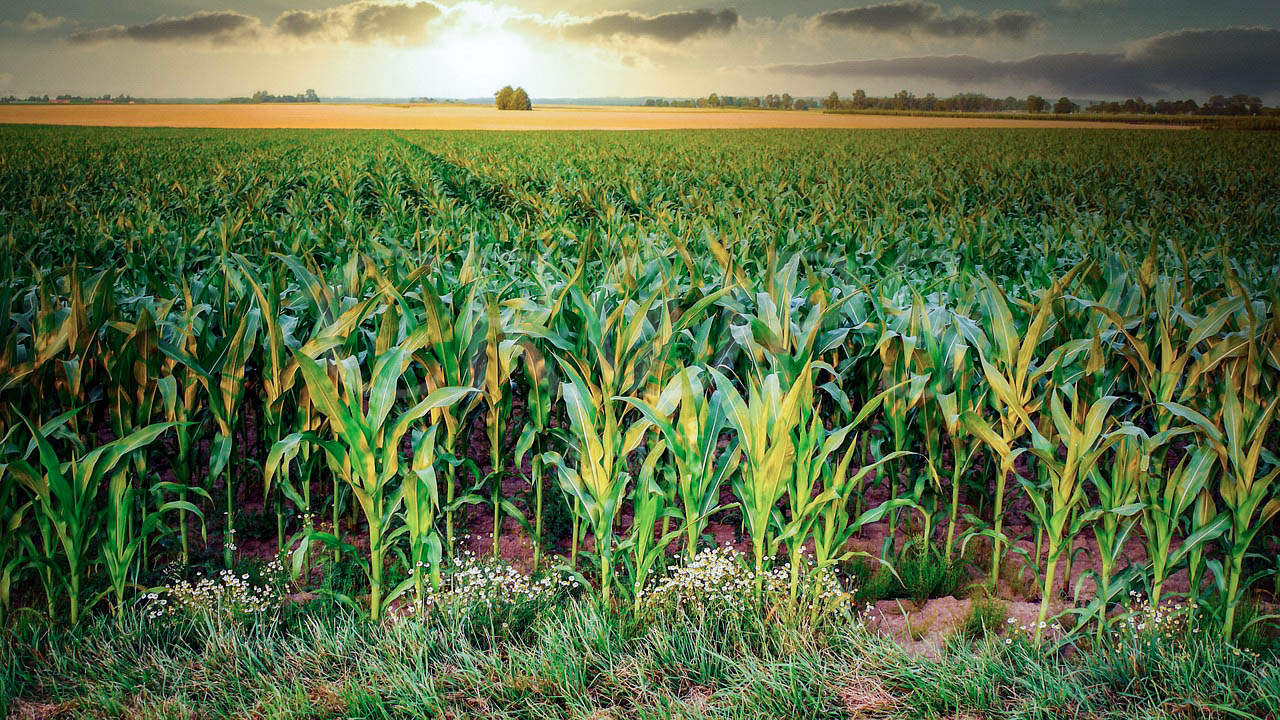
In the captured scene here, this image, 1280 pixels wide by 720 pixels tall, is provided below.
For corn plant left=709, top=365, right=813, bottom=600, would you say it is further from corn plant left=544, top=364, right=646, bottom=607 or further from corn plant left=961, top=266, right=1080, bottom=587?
corn plant left=961, top=266, right=1080, bottom=587

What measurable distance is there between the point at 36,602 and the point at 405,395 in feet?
4.88

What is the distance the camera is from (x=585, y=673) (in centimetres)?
246

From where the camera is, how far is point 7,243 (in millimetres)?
3922

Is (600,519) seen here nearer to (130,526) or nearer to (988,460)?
(130,526)

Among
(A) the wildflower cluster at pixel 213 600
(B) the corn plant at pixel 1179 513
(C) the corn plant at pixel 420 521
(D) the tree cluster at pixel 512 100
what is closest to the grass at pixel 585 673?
(A) the wildflower cluster at pixel 213 600

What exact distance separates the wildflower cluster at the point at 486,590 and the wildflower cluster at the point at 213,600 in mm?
530

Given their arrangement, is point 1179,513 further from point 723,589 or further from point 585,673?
point 585,673

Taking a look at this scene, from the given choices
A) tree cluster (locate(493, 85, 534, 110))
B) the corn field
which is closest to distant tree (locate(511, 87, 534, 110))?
tree cluster (locate(493, 85, 534, 110))

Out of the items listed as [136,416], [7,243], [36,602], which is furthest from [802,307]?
[7,243]

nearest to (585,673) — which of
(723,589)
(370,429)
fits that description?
(723,589)

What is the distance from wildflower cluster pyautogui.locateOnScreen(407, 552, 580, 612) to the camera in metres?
2.77

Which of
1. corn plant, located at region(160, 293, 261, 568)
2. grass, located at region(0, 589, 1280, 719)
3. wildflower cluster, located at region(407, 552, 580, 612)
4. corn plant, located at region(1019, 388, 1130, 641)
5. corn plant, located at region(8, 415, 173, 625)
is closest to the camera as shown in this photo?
grass, located at region(0, 589, 1280, 719)

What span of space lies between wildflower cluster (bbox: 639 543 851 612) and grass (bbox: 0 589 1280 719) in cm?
8

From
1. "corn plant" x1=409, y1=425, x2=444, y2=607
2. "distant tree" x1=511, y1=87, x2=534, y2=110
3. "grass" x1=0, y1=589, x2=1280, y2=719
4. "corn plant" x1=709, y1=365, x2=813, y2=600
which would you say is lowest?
"grass" x1=0, y1=589, x2=1280, y2=719
